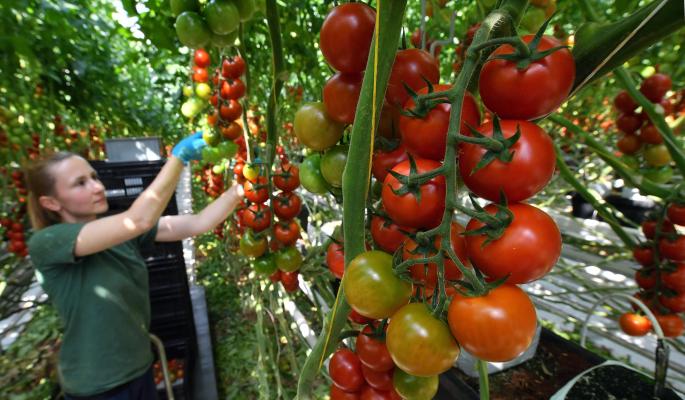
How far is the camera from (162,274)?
185cm

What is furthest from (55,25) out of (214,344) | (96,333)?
(214,344)

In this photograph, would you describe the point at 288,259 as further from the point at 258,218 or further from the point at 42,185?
the point at 42,185

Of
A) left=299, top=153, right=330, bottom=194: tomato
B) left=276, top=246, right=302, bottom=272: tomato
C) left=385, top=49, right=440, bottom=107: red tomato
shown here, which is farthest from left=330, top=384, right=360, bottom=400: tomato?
left=276, top=246, right=302, bottom=272: tomato

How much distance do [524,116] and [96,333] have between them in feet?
4.59

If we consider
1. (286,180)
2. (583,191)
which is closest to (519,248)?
(583,191)

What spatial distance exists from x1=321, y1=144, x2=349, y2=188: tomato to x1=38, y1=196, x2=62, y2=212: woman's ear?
47.7 inches

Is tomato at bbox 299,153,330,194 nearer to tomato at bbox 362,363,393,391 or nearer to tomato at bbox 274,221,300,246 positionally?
tomato at bbox 362,363,393,391

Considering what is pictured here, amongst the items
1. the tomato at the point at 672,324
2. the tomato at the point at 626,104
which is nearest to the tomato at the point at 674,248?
the tomato at the point at 672,324

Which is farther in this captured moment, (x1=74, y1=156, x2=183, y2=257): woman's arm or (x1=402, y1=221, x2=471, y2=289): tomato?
(x1=74, y1=156, x2=183, y2=257): woman's arm

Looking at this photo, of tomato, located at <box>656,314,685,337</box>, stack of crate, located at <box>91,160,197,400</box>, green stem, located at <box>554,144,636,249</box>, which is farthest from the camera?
stack of crate, located at <box>91,160,197,400</box>

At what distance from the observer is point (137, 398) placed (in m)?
1.33

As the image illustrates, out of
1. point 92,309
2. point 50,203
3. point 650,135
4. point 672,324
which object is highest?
point 650,135

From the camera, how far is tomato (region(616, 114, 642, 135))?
960 mm

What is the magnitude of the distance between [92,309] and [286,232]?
0.73 meters
